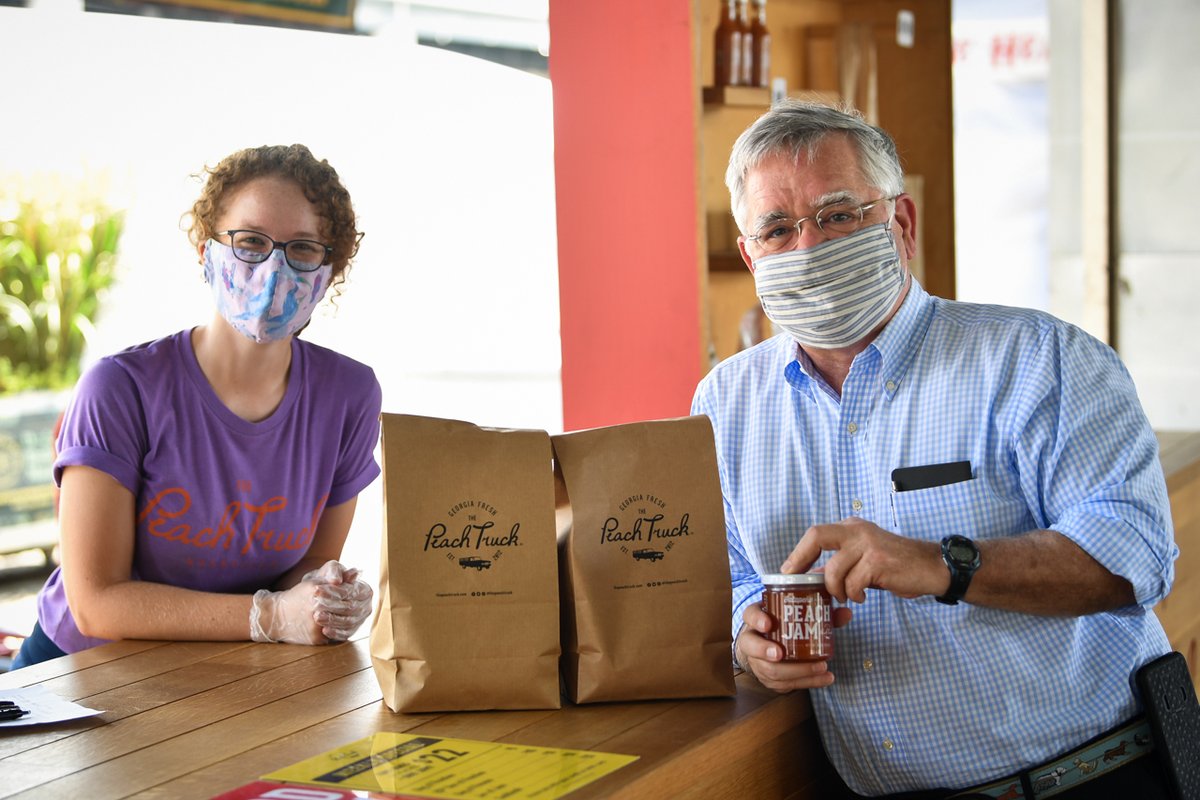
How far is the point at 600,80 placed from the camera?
3.73 m

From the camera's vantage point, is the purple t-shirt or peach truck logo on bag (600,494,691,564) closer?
peach truck logo on bag (600,494,691,564)

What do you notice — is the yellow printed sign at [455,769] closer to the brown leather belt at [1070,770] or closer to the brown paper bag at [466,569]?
the brown paper bag at [466,569]

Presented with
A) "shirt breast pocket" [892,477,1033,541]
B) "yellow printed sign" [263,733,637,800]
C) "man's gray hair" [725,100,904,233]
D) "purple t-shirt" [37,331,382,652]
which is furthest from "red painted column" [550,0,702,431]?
"yellow printed sign" [263,733,637,800]

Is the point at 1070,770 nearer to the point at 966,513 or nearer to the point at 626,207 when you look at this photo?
the point at 966,513

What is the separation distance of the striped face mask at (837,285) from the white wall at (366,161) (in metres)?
3.93

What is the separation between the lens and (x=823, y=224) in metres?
1.92

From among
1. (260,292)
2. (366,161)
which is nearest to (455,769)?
(260,292)

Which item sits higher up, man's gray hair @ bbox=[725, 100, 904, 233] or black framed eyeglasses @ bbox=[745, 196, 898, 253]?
man's gray hair @ bbox=[725, 100, 904, 233]

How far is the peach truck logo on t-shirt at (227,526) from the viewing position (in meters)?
2.21

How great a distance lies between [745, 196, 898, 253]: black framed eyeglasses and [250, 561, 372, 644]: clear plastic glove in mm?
870

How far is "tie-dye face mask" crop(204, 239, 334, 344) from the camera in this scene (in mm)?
2273

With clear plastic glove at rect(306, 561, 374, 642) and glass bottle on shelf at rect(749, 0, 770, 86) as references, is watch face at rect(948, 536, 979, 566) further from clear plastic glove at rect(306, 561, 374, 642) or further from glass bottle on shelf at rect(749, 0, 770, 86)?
glass bottle on shelf at rect(749, 0, 770, 86)

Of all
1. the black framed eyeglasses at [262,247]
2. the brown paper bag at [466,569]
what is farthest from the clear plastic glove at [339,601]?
the black framed eyeglasses at [262,247]

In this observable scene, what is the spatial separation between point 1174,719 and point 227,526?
158 centimetres
